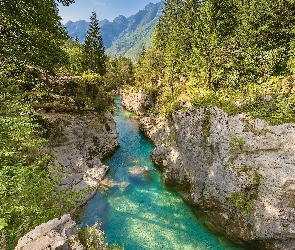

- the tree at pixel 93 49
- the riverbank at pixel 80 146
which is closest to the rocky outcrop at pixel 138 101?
the tree at pixel 93 49

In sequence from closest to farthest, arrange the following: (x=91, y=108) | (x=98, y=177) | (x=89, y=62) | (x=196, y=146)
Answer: (x=196, y=146) → (x=98, y=177) → (x=91, y=108) → (x=89, y=62)

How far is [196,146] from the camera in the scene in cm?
2219

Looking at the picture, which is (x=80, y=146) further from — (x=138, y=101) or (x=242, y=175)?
(x=138, y=101)

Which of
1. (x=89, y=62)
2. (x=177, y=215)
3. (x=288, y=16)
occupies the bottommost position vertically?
(x=177, y=215)

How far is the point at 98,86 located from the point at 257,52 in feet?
71.3

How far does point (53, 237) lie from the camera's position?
354 inches

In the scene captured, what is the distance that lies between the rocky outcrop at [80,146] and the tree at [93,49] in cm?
1922

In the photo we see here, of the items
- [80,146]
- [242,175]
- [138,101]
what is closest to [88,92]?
[80,146]

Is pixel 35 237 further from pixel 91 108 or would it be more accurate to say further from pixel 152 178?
pixel 91 108

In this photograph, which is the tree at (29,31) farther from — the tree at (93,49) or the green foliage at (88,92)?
the tree at (93,49)

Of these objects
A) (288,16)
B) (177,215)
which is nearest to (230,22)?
(288,16)

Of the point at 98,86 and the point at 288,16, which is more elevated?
the point at 98,86

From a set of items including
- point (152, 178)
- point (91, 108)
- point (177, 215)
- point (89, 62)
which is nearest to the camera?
point (177, 215)

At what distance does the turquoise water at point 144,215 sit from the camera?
1775cm
